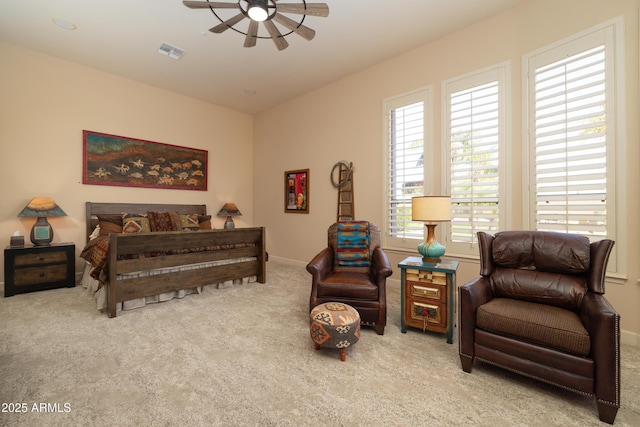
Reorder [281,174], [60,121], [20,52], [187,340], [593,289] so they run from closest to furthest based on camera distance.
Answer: [593,289], [187,340], [20,52], [60,121], [281,174]

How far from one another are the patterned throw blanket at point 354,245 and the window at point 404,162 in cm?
90

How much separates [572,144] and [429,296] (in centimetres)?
200

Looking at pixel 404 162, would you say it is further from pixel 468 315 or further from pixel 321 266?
pixel 468 315

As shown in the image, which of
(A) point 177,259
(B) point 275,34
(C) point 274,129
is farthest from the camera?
(C) point 274,129

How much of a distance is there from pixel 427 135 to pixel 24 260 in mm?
5537

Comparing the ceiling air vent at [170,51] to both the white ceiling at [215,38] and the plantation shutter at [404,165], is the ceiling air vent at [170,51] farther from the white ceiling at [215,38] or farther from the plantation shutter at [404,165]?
the plantation shutter at [404,165]

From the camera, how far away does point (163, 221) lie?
4484 millimetres

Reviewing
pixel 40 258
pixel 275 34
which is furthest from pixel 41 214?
pixel 275 34

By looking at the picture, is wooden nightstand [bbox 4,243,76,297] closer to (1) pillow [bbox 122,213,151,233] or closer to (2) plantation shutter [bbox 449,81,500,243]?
(1) pillow [bbox 122,213,151,233]

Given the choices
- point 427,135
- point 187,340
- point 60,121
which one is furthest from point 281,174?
point 187,340

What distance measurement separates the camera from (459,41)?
3480mm

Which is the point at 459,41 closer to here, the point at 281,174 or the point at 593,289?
the point at 593,289

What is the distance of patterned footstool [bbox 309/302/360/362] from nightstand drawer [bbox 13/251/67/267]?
3941mm

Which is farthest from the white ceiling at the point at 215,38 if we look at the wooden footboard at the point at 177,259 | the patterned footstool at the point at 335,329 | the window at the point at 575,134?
the patterned footstool at the point at 335,329
